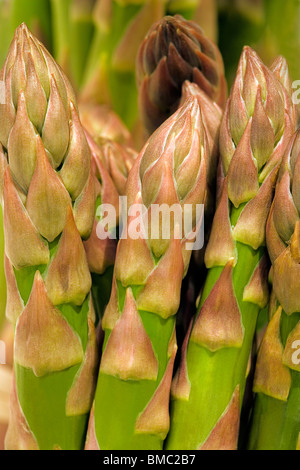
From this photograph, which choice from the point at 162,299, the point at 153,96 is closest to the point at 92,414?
the point at 162,299

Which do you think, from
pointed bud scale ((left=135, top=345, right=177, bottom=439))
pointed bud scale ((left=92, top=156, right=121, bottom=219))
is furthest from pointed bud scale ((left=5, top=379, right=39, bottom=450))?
pointed bud scale ((left=92, top=156, right=121, bottom=219))

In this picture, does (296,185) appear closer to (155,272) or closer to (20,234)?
(155,272)

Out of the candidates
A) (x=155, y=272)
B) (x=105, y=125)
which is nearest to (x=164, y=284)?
(x=155, y=272)

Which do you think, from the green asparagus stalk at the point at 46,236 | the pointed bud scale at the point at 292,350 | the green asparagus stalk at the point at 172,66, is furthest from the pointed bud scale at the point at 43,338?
the green asparagus stalk at the point at 172,66

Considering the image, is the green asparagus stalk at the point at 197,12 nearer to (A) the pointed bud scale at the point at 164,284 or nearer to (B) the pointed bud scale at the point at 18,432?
(A) the pointed bud scale at the point at 164,284

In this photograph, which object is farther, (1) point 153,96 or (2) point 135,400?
(1) point 153,96

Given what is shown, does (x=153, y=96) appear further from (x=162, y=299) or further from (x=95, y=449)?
(x=95, y=449)

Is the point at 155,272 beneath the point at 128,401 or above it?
above
